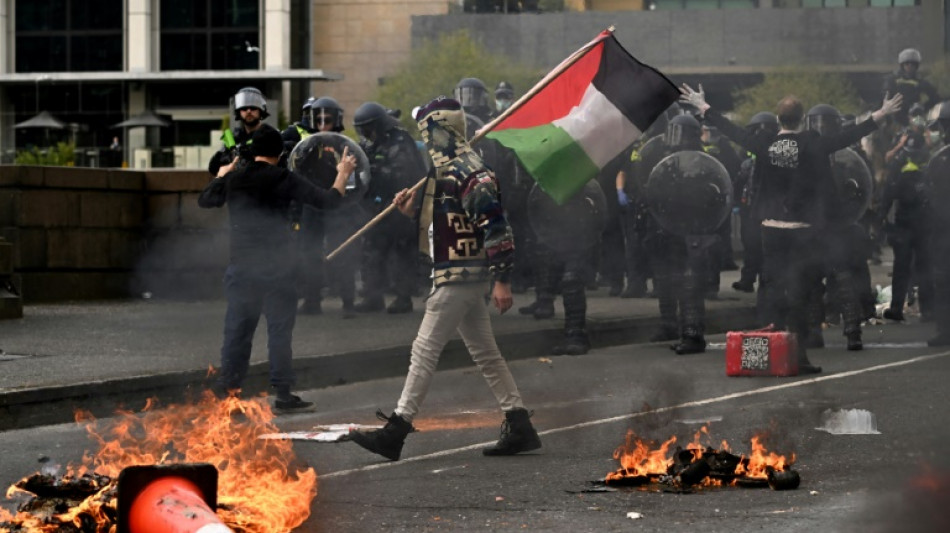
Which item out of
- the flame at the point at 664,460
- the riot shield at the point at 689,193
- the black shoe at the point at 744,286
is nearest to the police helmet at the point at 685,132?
the riot shield at the point at 689,193

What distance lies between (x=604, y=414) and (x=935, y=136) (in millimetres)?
9060

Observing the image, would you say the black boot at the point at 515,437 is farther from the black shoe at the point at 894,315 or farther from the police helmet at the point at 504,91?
the police helmet at the point at 504,91

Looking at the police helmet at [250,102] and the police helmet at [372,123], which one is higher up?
the police helmet at [250,102]

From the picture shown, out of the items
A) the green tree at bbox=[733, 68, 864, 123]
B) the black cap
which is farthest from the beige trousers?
the green tree at bbox=[733, 68, 864, 123]

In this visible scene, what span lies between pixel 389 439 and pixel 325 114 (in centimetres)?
714

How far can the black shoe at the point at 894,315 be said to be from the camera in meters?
16.7

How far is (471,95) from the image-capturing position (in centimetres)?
1675

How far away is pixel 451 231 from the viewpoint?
8641 mm

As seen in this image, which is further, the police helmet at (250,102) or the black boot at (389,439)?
the police helmet at (250,102)

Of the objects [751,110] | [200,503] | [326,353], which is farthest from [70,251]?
[751,110]

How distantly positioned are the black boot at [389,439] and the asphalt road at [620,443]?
68mm

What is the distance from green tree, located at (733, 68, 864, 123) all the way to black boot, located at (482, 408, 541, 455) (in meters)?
10.6

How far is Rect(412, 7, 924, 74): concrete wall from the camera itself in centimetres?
4438

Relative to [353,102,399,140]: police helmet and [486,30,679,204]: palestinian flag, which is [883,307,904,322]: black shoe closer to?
[353,102,399,140]: police helmet
